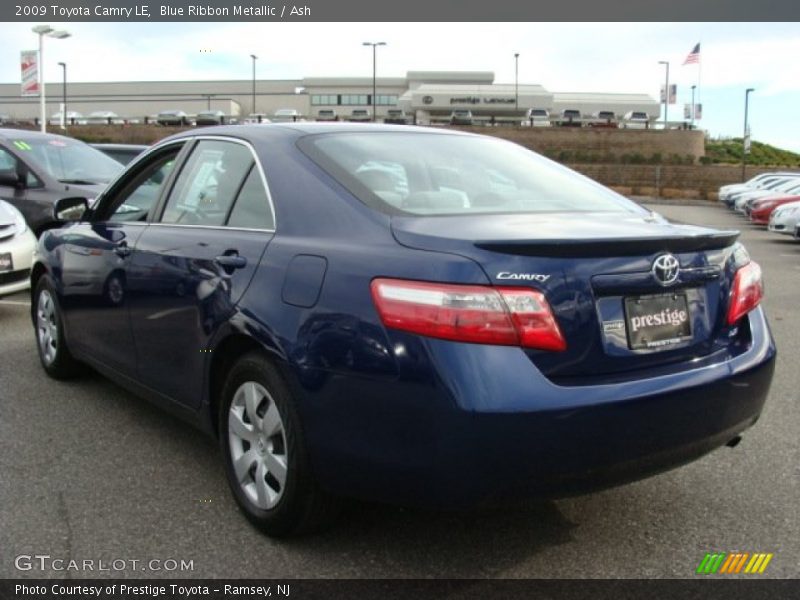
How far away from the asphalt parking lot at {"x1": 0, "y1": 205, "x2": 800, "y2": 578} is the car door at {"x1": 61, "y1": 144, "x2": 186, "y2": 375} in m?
0.50

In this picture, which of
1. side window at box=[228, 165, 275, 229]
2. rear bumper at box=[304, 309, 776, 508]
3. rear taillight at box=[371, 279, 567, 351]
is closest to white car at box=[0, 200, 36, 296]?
side window at box=[228, 165, 275, 229]

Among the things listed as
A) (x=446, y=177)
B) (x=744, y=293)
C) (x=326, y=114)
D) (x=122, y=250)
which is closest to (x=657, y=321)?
(x=744, y=293)

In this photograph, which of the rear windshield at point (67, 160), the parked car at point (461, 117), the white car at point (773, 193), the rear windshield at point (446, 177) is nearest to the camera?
the rear windshield at point (446, 177)

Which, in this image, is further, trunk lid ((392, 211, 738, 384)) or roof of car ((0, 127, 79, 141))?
roof of car ((0, 127, 79, 141))

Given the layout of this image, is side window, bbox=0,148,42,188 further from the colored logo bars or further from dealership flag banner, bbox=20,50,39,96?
dealership flag banner, bbox=20,50,39,96

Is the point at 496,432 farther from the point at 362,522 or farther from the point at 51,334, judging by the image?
the point at 51,334

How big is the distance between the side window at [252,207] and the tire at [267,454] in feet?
1.82

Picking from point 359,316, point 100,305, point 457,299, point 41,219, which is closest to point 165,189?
point 100,305

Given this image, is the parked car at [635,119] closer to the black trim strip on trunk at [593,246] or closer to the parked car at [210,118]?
the parked car at [210,118]

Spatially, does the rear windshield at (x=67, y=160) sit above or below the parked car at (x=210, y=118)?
below

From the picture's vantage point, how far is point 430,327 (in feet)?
8.26

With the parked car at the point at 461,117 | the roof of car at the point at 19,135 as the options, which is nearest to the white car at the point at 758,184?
the roof of car at the point at 19,135

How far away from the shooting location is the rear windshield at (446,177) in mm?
3178

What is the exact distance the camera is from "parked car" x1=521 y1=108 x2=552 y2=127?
77.4 meters
